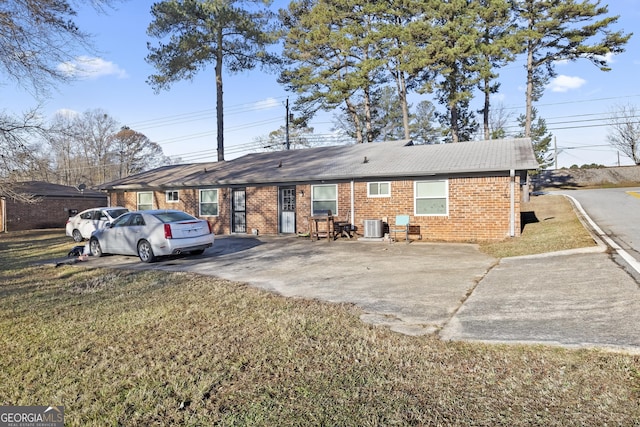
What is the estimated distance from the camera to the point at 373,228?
13.5 m

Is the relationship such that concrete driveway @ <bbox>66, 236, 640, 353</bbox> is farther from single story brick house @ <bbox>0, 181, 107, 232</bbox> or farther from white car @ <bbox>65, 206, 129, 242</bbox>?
single story brick house @ <bbox>0, 181, 107, 232</bbox>

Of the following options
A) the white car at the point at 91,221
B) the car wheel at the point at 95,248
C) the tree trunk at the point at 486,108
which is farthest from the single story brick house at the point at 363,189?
the tree trunk at the point at 486,108

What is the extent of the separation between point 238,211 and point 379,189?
21.3 ft

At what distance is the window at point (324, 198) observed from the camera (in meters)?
15.0

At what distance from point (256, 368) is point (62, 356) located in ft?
6.42

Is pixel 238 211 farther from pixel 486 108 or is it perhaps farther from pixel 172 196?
pixel 486 108

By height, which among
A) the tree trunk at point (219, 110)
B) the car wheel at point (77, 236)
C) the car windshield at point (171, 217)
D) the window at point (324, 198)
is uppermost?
the tree trunk at point (219, 110)

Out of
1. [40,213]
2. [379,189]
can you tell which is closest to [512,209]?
[379,189]

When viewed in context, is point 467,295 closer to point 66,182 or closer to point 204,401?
point 204,401

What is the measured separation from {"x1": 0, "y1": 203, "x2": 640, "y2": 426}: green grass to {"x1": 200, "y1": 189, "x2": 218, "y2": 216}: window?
1255 centimetres

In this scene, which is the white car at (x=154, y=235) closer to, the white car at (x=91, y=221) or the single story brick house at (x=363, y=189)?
the white car at (x=91, y=221)

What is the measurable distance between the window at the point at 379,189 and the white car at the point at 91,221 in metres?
9.94

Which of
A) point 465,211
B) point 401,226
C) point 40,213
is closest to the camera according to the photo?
point 465,211

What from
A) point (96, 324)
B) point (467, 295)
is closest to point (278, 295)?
point (96, 324)
